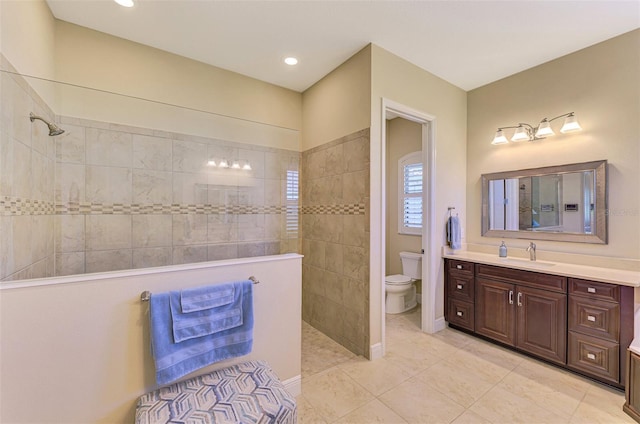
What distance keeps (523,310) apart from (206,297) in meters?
2.74

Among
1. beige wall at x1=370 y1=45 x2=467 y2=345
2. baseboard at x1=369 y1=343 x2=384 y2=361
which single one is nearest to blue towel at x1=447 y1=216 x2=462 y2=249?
beige wall at x1=370 y1=45 x2=467 y2=345

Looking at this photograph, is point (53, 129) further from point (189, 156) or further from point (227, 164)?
point (227, 164)

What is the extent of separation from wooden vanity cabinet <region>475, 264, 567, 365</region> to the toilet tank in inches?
36.2

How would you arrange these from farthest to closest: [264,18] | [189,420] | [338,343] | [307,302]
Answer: [307,302] < [338,343] < [264,18] < [189,420]

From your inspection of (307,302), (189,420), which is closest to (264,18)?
(189,420)

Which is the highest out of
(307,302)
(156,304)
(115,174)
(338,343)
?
(115,174)

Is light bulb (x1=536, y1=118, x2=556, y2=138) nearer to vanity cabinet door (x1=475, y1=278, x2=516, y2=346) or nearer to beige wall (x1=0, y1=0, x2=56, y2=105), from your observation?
→ vanity cabinet door (x1=475, y1=278, x2=516, y2=346)

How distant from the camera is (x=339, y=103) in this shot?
2.77 m

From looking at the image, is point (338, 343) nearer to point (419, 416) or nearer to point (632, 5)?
point (419, 416)

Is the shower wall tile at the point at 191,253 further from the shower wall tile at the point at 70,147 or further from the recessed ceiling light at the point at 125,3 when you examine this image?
the recessed ceiling light at the point at 125,3

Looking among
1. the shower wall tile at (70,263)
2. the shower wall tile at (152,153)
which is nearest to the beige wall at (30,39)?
the shower wall tile at (152,153)

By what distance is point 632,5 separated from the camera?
6.37ft

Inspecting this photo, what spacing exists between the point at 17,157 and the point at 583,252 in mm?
4332

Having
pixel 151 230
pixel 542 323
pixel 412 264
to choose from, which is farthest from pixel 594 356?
pixel 151 230
